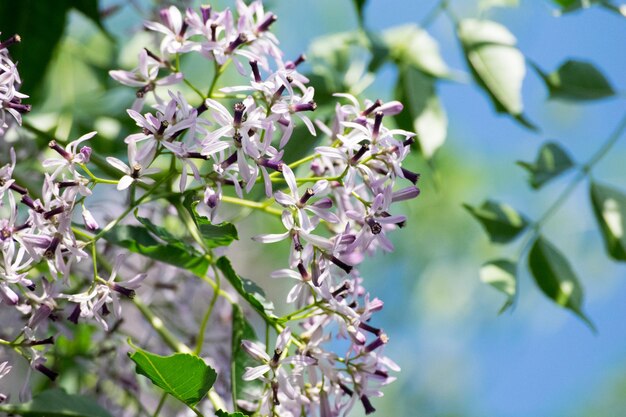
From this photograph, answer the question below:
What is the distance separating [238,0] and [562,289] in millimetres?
347

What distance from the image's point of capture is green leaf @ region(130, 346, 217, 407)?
429mm

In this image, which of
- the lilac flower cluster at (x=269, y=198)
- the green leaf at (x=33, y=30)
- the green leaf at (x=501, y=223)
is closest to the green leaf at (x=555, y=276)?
the green leaf at (x=501, y=223)

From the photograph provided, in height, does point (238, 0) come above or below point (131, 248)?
above

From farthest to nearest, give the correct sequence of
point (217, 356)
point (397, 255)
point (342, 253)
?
point (397, 255)
point (217, 356)
point (342, 253)

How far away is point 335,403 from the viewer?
20.0 inches

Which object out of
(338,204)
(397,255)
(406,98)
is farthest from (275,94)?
(397,255)

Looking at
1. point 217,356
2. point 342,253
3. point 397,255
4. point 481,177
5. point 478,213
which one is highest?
point 342,253

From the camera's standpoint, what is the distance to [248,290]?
0.50 metres

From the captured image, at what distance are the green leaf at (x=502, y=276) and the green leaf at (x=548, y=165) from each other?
120mm

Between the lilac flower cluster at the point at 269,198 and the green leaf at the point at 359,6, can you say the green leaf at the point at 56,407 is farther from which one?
the green leaf at the point at 359,6

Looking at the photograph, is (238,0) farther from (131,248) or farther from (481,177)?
(481,177)

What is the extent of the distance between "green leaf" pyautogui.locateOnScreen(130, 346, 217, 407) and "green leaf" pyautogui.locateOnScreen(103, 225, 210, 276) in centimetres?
8

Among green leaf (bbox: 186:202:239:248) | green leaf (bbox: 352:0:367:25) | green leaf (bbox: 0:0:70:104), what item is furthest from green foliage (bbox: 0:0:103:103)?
green leaf (bbox: 186:202:239:248)

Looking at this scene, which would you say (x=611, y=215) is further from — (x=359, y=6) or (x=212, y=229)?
(x=212, y=229)
